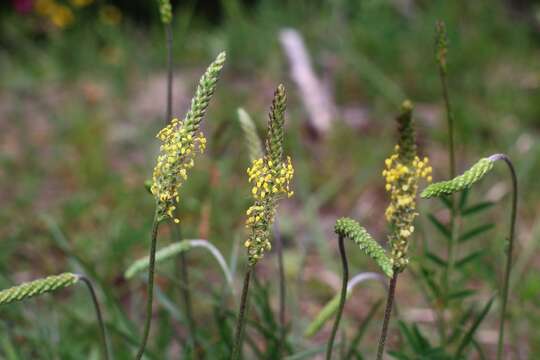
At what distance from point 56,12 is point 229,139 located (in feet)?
10.2

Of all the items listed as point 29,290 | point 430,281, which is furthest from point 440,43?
point 29,290

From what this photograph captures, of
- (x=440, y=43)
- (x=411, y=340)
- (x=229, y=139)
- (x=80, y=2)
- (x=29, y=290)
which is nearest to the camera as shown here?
(x=29, y=290)

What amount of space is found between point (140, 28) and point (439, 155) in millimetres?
2658

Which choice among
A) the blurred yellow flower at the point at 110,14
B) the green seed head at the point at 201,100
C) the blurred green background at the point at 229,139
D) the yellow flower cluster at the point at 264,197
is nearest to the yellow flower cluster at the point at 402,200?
the yellow flower cluster at the point at 264,197

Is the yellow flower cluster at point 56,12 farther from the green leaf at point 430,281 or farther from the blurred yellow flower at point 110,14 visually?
the green leaf at point 430,281

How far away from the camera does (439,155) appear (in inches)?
137

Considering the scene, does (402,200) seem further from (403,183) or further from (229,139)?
(229,139)

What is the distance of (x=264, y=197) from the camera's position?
3.47ft

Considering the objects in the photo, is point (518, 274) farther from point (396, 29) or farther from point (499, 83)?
point (396, 29)

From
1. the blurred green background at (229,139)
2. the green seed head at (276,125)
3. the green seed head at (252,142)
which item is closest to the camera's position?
the green seed head at (276,125)

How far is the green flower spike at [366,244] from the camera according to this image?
3.41ft

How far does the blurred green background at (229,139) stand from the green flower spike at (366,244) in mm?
770

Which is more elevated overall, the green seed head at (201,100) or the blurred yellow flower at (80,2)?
the blurred yellow flower at (80,2)

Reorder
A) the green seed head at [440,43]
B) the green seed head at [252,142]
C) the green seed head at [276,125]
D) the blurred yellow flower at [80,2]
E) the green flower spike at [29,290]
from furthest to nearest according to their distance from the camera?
the blurred yellow flower at [80,2] < the green seed head at [252,142] < the green seed head at [440,43] < the green flower spike at [29,290] < the green seed head at [276,125]
